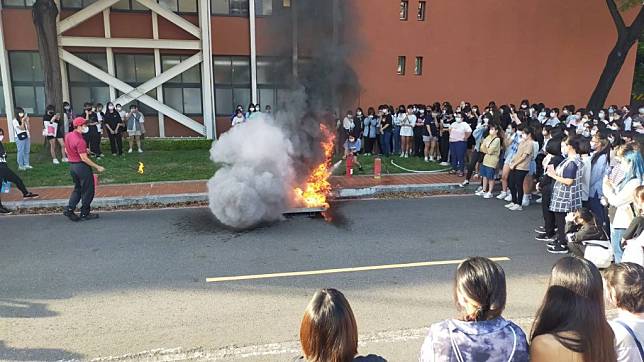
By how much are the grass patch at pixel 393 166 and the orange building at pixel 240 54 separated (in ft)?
11.8

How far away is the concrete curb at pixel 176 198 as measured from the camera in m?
8.80

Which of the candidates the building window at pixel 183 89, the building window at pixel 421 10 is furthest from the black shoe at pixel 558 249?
the building window at pixel 183 89

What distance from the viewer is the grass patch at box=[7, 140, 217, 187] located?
10.9 m

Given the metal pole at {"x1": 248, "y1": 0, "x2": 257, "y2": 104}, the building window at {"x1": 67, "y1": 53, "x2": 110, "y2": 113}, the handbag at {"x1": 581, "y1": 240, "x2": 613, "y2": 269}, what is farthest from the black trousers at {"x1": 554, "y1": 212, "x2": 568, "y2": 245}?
the building window at {"x1": 67, "y1": 53, "x2": 110, "y2": 113}

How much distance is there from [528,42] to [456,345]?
791 inches

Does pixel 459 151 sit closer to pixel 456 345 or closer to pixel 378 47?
pixel 378 47

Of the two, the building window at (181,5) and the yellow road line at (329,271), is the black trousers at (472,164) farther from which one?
the building window at (181,5)

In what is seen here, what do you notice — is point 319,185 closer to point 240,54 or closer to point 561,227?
point 561,227

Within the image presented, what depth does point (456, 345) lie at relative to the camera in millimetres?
2002

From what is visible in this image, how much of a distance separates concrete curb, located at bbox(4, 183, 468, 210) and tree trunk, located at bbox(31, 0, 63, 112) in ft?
19.4

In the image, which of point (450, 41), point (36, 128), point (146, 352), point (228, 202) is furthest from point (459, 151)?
point (36, 128)

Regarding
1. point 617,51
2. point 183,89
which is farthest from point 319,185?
point 617,51

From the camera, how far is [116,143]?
14.5m

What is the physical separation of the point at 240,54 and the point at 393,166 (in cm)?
844
